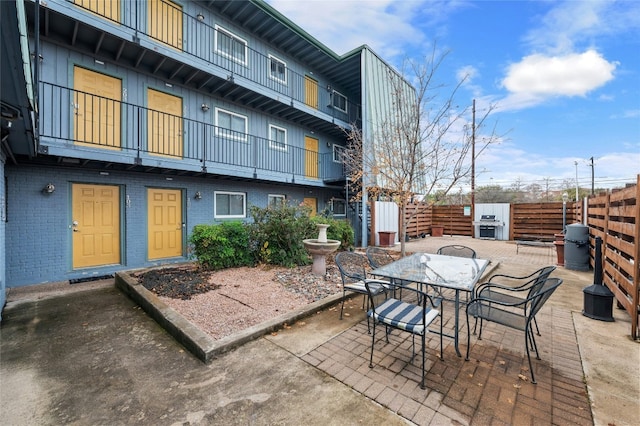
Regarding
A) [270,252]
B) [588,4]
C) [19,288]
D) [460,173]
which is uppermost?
[588,4]

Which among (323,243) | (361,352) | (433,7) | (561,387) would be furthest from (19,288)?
(433,7)

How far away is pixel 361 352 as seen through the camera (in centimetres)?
288

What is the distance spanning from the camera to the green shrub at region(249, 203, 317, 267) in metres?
6.67

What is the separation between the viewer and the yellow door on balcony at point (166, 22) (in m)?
7.30

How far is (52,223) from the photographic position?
5.98 meters

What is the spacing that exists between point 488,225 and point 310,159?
33.8 ft

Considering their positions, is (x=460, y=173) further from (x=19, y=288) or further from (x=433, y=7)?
(x=19, y=288)

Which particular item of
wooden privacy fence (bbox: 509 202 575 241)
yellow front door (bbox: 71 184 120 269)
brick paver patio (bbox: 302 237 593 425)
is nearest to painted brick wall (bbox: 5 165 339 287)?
yellow front door (bbox: 71 184 120 269)

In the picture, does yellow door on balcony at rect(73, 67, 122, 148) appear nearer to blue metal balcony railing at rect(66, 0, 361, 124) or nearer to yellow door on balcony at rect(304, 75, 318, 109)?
blue metal balcony railing at rect(66, 0, 361, 124)

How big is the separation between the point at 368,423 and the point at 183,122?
8.53m

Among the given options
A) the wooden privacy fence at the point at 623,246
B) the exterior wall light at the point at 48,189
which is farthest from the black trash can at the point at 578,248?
the exterior wall light at the point at 48,189

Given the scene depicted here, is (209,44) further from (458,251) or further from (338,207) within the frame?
(458,251)

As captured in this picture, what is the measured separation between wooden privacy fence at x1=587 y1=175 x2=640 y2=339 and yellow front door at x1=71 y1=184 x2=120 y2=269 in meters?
9.78

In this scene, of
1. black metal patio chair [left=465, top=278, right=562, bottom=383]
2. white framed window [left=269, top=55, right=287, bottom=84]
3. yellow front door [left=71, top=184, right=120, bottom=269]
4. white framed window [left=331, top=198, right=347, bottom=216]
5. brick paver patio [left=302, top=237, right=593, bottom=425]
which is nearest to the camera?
brick paver patio [left=302, top=237, right=593, bottom=425]
